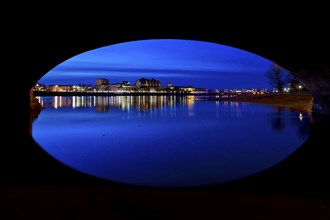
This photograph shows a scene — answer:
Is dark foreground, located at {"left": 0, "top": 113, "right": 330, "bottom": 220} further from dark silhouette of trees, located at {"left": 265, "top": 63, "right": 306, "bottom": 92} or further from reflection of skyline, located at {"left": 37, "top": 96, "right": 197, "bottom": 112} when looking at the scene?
dark silhouette of trees, located at {"left": 265, "top": 63, "right": 306, "bottom": 92}

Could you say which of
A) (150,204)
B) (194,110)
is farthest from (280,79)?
(150,204)

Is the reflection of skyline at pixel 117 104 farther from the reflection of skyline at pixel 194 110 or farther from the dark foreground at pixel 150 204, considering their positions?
the dark foreground at pixel 150 204

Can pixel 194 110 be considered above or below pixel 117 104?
below

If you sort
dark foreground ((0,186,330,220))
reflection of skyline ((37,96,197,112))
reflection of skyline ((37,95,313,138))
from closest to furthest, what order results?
dark foreground ((0,186,330,220))
reflection of skyline ((37,95,313,138))
reflection of skyline ((37,96,197,112))

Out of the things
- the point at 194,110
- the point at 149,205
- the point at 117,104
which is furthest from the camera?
the point at 117,104

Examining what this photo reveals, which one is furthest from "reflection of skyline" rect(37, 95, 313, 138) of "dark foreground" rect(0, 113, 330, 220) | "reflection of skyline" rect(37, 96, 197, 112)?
"dark foreground" rect(0, 113, 330, 220)

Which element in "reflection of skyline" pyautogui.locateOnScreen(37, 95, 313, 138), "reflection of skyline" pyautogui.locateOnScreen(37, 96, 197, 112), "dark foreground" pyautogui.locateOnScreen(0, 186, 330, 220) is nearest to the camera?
"dark foreground" pyautogui.locateOnScreen(0, 186, 330, 220)

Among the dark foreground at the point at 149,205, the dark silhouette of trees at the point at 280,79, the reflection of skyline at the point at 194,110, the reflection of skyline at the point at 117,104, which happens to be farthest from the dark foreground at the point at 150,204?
the dark silhouette of trees at the point at 280,79

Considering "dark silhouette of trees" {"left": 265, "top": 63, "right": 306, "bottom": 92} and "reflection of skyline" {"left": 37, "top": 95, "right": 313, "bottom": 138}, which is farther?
"dark silhouette of trees" {"left": 265, "top": 63, "right": 306, "bottom": 92}

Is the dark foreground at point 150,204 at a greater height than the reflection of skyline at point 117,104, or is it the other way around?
the reflection of skyline at point 117,104

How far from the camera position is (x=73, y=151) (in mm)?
12586

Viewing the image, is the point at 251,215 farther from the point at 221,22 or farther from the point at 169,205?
the point at 221,22

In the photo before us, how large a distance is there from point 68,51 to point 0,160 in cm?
861

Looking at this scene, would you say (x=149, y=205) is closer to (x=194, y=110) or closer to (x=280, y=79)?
(x=194, y=110)
